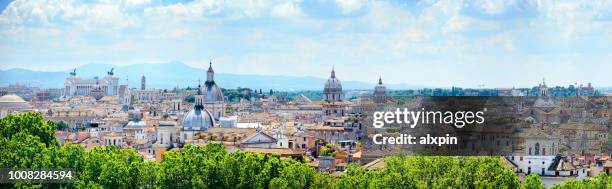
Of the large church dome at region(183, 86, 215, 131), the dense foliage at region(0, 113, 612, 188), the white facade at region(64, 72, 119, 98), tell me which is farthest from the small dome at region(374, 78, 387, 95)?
the dense foliage at region(0, 113, 612, 188)

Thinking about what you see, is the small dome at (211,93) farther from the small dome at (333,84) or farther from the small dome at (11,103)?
the small dome at (333,84)

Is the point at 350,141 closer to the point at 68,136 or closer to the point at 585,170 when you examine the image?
the point at 68,136

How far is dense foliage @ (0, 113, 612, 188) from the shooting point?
26250 millimetres

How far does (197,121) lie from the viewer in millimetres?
59969

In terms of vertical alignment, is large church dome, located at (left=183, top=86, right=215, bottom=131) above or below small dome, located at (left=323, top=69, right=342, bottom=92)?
below

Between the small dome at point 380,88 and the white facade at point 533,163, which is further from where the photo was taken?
the small dome at point 380,88

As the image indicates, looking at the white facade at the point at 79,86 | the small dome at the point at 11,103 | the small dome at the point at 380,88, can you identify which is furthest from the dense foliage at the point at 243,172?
the white facade at the point at 79,86

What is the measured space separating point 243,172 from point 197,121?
108 feet

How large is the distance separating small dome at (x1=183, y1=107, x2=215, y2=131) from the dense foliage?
30.5 metres

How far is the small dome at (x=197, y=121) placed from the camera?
59.4 meters

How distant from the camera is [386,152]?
1502 inches

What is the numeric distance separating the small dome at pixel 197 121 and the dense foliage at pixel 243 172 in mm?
30538

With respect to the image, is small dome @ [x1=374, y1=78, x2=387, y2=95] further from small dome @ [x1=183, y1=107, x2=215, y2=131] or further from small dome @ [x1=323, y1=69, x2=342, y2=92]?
small dome @ [x1=183, y1=107, x2=215, y2=131]

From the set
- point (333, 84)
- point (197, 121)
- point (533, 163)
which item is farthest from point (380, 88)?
point (533, 163)
